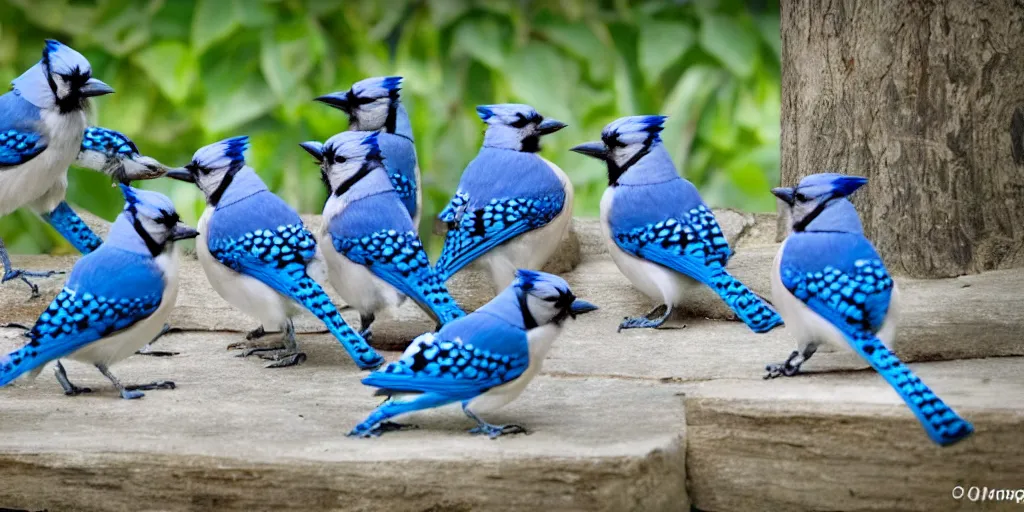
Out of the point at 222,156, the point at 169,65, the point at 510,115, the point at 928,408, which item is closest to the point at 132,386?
the point at 222,156

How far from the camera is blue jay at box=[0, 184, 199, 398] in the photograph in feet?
13.5

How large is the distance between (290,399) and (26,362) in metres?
0.83

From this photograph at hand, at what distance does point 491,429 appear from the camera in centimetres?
367

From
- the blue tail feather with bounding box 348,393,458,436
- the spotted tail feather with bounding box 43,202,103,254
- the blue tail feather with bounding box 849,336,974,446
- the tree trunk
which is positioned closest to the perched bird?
the spotted tail feather with bounding box 43,202,103,254

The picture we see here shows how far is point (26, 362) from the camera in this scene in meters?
4.07

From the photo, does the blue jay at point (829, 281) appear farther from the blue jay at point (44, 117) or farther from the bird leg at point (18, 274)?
the bird leg at point (18, 274)

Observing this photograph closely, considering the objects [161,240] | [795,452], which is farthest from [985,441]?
[161,240]

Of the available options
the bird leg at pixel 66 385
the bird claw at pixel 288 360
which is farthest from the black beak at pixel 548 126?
the bird leg at pixel 66 385

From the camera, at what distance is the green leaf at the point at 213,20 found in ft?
22.3

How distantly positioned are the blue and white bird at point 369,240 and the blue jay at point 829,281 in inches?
46.7

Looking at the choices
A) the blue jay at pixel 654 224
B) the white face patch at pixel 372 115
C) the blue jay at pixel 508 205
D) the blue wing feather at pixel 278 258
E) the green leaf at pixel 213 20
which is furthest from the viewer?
the green leaf at pixel 213 20

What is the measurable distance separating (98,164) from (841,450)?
11.2 feet

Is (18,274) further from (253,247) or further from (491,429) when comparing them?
(491,429)

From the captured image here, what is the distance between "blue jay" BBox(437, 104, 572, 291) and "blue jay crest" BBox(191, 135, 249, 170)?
856 millimetres
